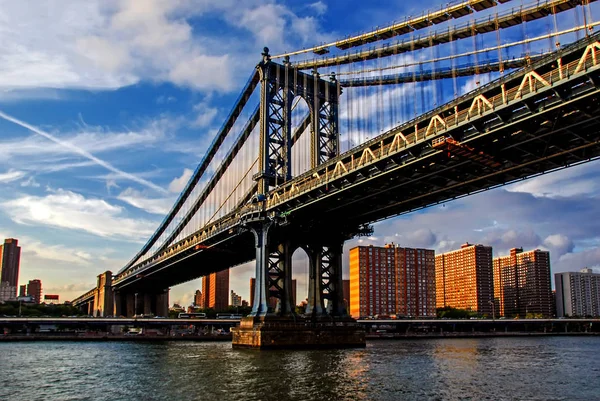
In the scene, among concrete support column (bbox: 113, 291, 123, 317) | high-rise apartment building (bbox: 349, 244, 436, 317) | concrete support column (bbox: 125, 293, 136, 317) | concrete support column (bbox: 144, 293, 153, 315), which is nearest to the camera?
concrete support column (bbox: 113, 291, 123, 317)

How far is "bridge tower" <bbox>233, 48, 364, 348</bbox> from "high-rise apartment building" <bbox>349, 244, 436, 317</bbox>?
120363 mm

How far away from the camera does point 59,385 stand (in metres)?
36.8

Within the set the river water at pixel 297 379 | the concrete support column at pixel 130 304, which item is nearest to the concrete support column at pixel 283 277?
the river water at pixel 297 379

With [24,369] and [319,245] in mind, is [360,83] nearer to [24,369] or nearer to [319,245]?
[319,245]

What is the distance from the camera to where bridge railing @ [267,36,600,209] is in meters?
32.8

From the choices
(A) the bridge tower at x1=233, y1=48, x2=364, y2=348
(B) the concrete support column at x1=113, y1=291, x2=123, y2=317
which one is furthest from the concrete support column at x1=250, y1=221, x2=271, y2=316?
(B) the concrete support column at x1=113, y1=291, x2=123, y2=317

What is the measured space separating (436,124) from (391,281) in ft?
505

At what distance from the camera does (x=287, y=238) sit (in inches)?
2564

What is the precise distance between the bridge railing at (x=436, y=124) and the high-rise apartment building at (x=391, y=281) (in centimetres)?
13118

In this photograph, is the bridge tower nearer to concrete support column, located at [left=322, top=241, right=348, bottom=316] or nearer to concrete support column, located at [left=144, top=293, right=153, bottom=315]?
concrete support column, located at [left=322, top=241, right=348, bottom=316]

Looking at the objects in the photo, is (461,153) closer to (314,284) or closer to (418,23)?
(418,23)

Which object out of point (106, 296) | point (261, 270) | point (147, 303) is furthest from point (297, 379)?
point (147, 303)

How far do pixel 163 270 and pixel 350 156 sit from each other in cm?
6901

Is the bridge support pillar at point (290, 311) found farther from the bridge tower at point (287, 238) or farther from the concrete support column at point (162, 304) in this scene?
the concrete support column at point (162, 304)
